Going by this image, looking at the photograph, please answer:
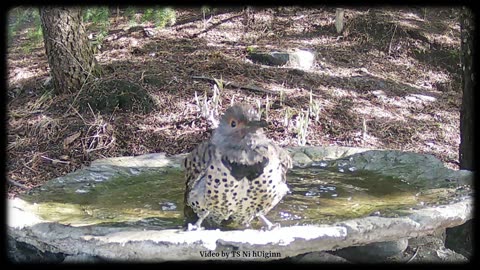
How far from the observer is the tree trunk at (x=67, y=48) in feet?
20.2

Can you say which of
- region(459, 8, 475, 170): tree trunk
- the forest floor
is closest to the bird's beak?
region(459, 8, 475, 170): tree trunk

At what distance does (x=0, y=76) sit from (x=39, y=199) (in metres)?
3.96

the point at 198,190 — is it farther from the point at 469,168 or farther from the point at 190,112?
the point at 190,112

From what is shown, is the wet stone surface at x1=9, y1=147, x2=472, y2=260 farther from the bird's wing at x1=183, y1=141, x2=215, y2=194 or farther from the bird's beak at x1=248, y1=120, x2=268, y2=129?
the bird's beak at x1=248, y1=120, x2=268, y2=129

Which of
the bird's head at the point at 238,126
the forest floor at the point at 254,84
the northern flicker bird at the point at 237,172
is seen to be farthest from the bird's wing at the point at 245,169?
the forest floor at the point at 254,84

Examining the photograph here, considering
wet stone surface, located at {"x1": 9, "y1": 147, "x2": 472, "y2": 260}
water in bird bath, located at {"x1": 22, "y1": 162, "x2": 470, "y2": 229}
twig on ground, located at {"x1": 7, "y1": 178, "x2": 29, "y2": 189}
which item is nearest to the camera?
wet stone surface, located at {"x1": 9, "y1": 147, "x2": 472, "y2": 260}

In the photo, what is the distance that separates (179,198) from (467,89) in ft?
6.98

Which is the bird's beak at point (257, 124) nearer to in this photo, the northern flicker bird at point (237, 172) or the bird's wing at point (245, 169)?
the northern flicker bird at point (237, 172)

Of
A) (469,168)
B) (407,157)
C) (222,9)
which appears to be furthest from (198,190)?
(222,9)

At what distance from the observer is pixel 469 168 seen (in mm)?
4355

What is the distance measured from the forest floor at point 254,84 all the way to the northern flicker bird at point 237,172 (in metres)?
2.54

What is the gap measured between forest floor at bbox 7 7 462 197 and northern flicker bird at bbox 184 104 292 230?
100.0 inches

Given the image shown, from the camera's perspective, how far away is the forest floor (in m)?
5.98

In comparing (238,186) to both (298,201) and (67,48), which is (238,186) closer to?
(298,201)
